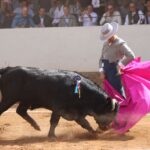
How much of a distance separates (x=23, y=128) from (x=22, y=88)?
1117mm

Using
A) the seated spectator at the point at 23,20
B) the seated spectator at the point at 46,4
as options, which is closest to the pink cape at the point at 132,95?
the seated spectator at the point at 23,20

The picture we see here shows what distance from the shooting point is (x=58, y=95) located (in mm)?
8547

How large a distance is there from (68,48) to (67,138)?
6404 millimetres

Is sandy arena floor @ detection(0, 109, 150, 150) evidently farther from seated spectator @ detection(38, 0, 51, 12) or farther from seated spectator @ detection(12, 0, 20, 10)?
seated spectator @ detection(12, 0, 20, 10)

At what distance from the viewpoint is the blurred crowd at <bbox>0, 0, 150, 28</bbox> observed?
1476cm

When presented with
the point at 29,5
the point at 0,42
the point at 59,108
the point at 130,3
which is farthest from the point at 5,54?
the point at 59,108

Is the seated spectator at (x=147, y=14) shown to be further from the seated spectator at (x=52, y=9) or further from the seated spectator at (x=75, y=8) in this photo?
the seated spectator at (x=52, y=9)

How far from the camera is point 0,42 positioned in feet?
49.3

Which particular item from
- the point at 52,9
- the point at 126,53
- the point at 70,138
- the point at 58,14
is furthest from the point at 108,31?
the point at 52,9

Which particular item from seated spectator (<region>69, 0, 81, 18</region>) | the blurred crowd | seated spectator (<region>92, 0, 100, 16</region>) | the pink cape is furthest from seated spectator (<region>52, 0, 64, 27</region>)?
the pink cape

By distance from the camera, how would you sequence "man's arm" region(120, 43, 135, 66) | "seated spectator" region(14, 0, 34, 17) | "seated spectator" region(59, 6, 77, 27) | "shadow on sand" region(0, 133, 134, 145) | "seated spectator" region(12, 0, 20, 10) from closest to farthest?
"shadow on sand" region(0, 133, 134, 145) → "man's arm" region(120, 43, 135, 66) → "seated spectator" region(59, 6, 77, 27) → "seated spectator" region(14, 0, 34, 17) → "seated spectator" region(12, 0, 20, 10)

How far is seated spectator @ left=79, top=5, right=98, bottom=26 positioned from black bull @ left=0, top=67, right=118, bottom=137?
627cm

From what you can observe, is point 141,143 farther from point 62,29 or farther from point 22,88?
point 62,29

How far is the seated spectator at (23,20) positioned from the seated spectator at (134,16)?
2423 millimetres
